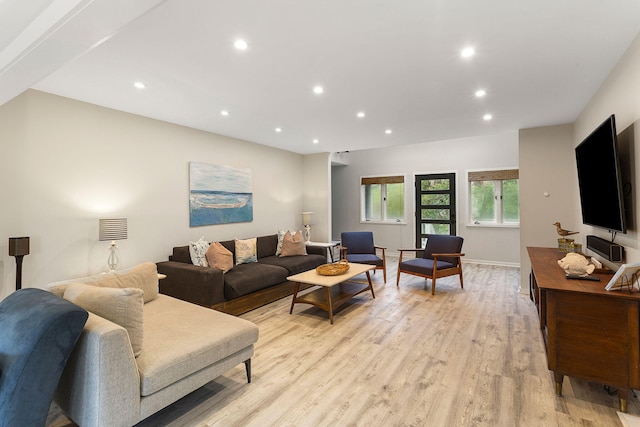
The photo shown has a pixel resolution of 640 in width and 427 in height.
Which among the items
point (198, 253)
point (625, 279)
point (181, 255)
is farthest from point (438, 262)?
point (181, 255)

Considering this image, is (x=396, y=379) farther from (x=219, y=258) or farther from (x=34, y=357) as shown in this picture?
(x=219, y=258)

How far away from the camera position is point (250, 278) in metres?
3.85

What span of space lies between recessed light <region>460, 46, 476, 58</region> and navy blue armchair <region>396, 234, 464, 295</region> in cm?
287

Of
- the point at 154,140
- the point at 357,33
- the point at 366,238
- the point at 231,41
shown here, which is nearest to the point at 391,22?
the point at 357,33

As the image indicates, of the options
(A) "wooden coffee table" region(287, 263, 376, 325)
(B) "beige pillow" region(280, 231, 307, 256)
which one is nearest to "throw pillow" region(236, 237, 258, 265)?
(B) "beige pillow" region(280, 231, 307, 256)

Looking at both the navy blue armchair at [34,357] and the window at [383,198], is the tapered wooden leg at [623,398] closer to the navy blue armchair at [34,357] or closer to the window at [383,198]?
the navy blue armchair at [34,357]

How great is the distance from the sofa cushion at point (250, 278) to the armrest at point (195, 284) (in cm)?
13

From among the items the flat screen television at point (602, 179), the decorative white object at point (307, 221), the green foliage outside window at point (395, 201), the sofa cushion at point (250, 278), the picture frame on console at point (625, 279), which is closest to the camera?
the picture frame on console at point (625, 279)

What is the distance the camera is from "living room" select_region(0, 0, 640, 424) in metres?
2.88

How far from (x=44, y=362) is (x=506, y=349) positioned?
132 inches

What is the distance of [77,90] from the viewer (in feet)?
9.91

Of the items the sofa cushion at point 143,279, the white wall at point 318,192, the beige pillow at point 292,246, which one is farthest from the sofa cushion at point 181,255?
the white wall at point 318,192

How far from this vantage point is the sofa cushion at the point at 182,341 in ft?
5.65

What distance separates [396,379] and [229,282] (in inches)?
85.9
